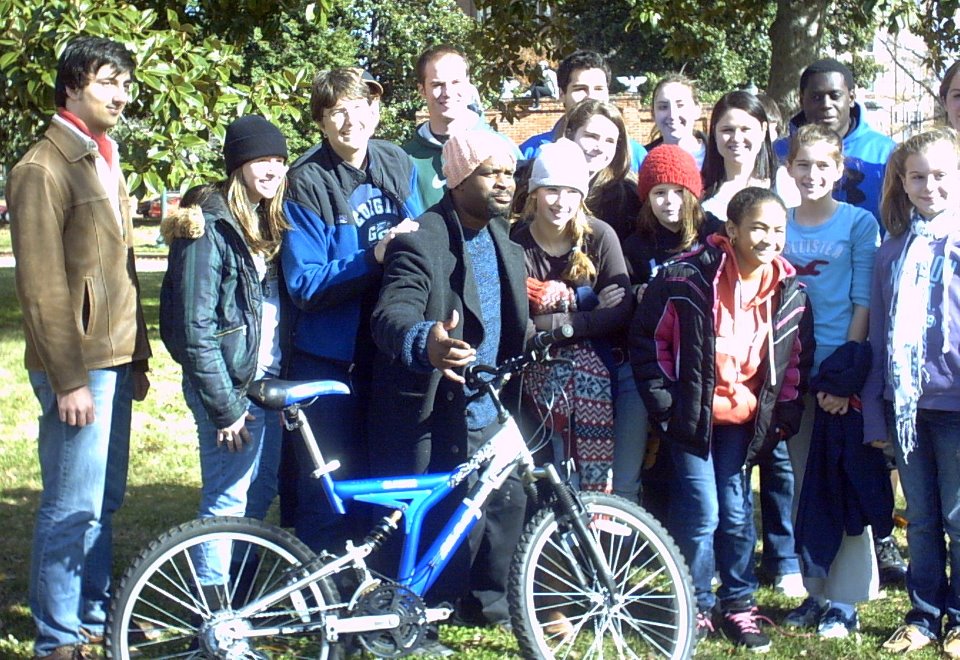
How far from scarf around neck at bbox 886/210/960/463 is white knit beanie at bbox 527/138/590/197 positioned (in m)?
1.27

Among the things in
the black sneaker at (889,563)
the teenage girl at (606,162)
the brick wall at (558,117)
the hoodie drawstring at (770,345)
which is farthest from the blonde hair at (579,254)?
the brick wall at (558,117)

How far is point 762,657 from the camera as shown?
4578 mm

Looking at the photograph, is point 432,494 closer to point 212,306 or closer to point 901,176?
point 212,306

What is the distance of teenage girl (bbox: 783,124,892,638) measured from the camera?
4.75 metres

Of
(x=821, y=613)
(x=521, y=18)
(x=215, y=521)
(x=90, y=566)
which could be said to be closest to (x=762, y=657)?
(x=821, y=613)

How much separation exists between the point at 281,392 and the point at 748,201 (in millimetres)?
A: 1909

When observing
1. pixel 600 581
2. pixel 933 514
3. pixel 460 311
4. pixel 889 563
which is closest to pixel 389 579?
pixel 600 581

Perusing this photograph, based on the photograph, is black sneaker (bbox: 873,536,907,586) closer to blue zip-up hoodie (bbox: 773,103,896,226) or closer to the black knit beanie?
blue zip-up hoodie (bbox: 773,103,896,226)

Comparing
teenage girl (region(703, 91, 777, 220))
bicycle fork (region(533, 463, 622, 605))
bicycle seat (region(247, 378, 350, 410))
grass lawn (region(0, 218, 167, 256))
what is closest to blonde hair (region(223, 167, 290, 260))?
bicycle seat (region(247, 378, 350, 410))

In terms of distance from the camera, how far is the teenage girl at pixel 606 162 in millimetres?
A: 5180

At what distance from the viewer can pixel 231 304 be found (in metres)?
4.31

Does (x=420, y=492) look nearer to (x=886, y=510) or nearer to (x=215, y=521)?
(x=215, y=521)

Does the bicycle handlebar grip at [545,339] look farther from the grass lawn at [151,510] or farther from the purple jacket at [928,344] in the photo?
the purple jacket at [928,344]

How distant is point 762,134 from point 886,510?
1683 millimetres
